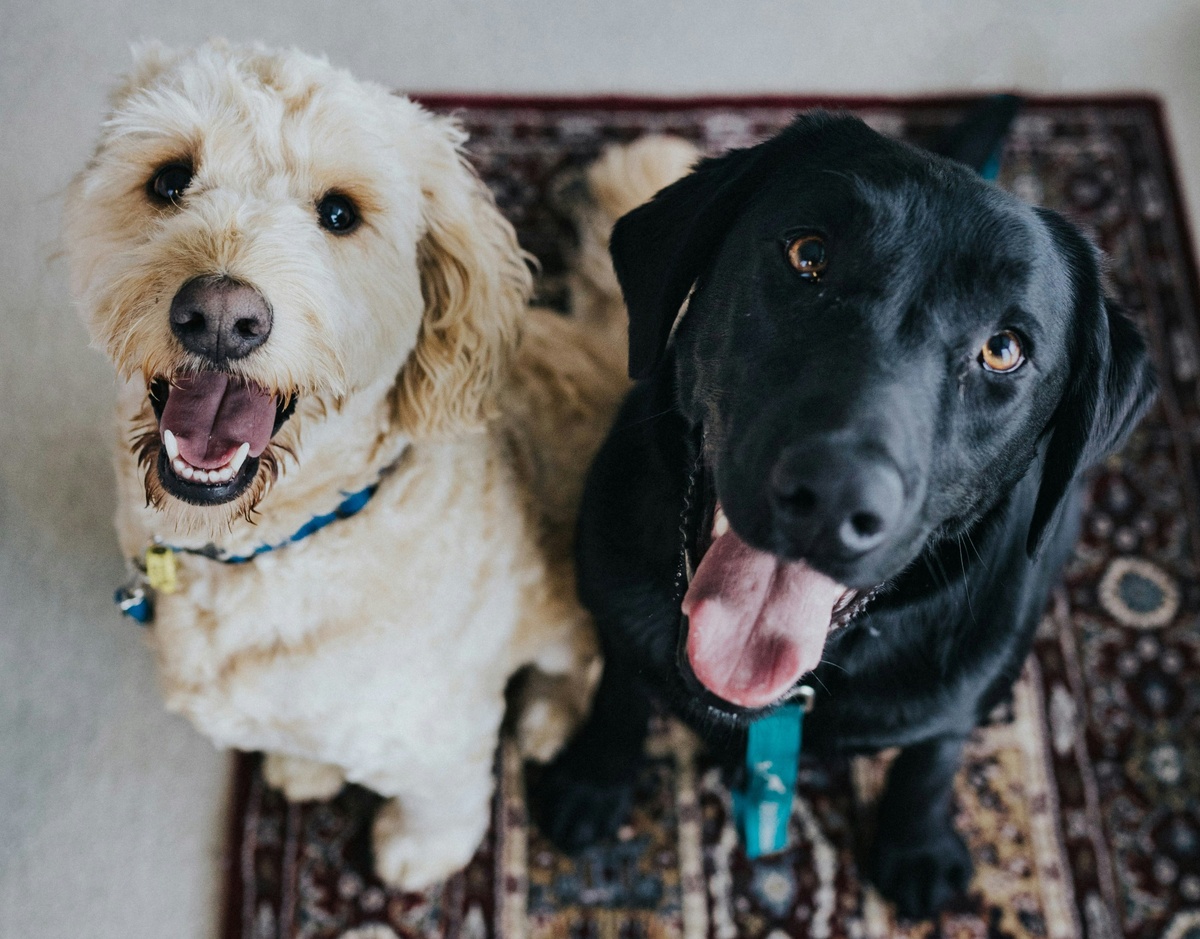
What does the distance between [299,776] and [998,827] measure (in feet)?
4.04

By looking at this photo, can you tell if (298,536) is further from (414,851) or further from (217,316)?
(414,851)

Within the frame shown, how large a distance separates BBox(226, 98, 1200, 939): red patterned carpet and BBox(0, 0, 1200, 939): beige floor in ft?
0.56

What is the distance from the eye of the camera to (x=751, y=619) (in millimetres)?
1134

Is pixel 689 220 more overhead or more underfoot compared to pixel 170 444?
more overhead

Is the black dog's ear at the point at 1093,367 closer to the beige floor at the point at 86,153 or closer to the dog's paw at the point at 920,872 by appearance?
the dog's paw at the point at 920,872

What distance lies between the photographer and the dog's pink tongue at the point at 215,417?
1.11m

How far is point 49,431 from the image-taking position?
1737 mm

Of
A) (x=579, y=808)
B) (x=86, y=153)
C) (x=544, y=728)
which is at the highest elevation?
(x=86, y=153)

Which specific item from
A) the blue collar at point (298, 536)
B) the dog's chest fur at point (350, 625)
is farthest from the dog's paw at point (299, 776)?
the blue collar at point (298, 536)

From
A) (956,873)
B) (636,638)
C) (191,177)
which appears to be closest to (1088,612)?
(956,873)

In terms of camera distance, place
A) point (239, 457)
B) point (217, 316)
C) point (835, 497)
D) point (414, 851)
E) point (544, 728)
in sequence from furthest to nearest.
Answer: point (544, 728) → point (414, 851) → point (239, 457) → point (217, 316) → point (835, 497)

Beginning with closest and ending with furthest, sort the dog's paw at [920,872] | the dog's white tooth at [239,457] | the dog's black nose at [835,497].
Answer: the dog's black nose at [835,497] → the dog's white tooth at [239,457] → the dog's paw at [920,872]

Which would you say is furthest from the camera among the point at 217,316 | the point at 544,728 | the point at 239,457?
the point at 544,728

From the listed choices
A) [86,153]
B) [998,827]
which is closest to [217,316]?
[86,153]
